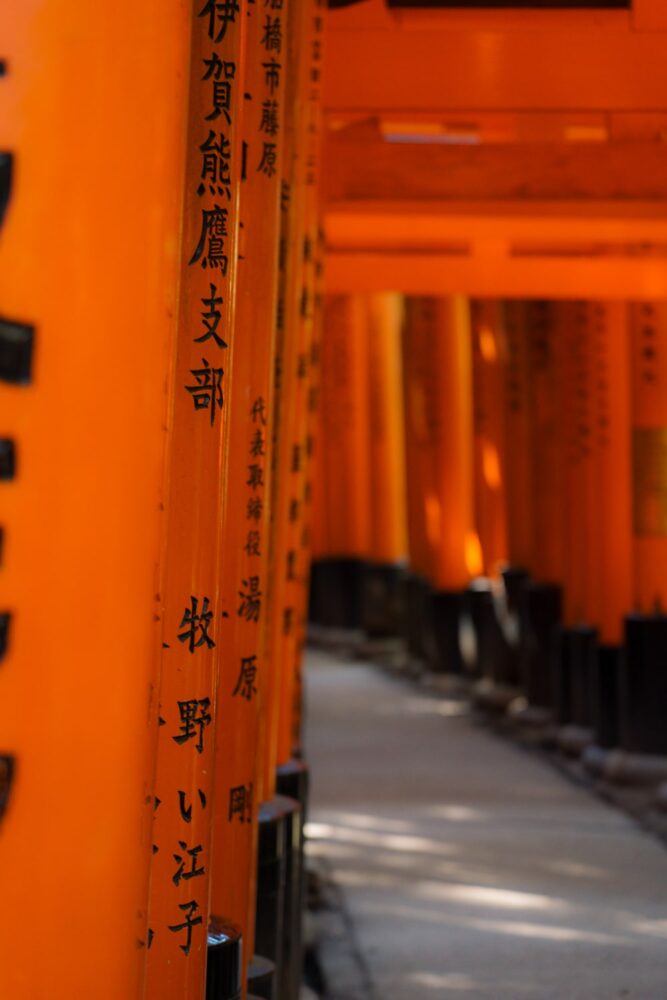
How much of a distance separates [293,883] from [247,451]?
1542 millimetres

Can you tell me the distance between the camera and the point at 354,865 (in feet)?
21.2

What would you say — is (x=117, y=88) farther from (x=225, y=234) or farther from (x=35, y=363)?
(x=225, y=234)

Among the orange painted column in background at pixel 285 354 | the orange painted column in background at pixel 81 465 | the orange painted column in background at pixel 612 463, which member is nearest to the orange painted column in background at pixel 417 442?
the orange painted column in background at pixel 612 463

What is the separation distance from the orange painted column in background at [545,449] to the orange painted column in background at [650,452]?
1.89m

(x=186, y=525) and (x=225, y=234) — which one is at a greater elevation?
(x=225, y=234)

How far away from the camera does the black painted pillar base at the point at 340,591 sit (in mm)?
14992

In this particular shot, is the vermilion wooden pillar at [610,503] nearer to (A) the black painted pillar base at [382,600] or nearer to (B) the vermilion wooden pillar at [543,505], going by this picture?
(B) the vermilion wooden pillar at [543,505]

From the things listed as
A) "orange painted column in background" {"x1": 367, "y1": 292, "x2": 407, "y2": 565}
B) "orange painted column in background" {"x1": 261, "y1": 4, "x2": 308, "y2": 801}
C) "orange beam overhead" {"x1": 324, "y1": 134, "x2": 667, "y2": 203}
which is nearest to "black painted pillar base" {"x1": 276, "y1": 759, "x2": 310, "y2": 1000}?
"orange painted column in background" {"x1": 261, "y1": 4, "x2": 308, "y2": 801}

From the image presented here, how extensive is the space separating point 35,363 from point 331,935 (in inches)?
164

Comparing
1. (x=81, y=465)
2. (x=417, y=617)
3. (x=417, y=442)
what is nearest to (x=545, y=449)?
(x=417, y=442)

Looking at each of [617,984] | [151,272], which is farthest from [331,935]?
[151,272]

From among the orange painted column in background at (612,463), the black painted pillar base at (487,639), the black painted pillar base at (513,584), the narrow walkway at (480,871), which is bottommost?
the narrow walkway at (480,871)

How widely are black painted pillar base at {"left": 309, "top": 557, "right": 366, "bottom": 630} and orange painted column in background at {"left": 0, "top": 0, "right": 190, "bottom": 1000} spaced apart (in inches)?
513

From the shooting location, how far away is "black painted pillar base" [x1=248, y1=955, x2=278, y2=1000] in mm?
3161
